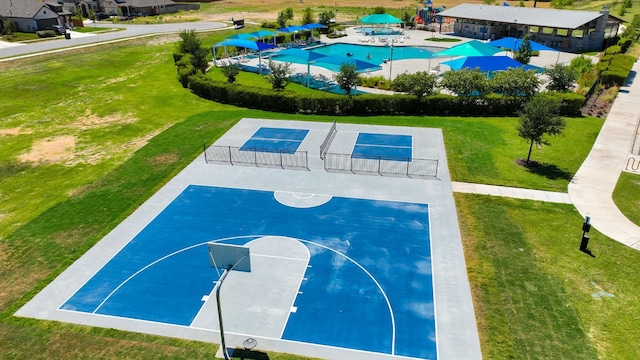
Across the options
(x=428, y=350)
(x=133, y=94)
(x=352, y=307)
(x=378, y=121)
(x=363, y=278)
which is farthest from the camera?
(x=133, y=94)

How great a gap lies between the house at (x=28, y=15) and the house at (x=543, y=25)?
70053 mm

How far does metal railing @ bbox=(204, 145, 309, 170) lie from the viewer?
1118 inches

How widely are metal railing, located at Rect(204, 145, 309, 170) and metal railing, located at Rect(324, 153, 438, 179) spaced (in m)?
1.83

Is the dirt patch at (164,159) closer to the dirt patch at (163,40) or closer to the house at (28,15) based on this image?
the dirt patch at (163,40)

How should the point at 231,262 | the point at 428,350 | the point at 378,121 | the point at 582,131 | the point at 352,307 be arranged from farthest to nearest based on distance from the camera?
1. the point at 378,121
2. the point at 582,131
3. the point at 352,307
4. the point at 428,350
5. the point at 231,262

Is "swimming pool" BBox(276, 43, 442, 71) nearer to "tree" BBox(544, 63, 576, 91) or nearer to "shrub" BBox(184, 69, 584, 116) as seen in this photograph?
"tree" BBox(544, 63, 576, 91)

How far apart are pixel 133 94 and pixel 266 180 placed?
24240 mm

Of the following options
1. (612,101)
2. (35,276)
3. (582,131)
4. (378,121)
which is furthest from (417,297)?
(612,101)

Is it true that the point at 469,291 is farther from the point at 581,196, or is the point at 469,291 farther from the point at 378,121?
the point at 378,121

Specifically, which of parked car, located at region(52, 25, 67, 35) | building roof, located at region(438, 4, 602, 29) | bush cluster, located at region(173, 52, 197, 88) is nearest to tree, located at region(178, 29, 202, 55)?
bush cluster, located at region(173, 52, 197, 88)

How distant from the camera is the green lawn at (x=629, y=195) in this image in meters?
22.8

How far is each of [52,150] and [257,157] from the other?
14.8 meters

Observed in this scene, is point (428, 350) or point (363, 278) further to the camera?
point (363, 278)

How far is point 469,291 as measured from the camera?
1764cm
